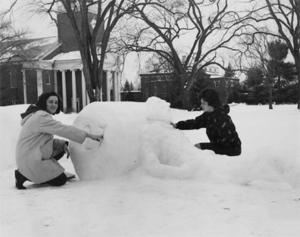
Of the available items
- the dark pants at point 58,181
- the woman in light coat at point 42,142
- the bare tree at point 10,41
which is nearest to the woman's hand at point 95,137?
the woman in light coat at point 42,142

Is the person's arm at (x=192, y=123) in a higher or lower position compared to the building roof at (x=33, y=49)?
lower

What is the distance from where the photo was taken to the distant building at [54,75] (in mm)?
36188

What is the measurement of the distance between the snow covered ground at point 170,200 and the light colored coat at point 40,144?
0.62 feet

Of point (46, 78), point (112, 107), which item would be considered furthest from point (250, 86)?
point (112, 107)

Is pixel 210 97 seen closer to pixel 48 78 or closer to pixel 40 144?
pixel 40 144

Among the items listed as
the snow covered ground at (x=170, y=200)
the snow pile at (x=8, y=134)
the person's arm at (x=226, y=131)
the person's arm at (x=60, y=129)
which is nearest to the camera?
the snow covered ground at (x=170, y=200)

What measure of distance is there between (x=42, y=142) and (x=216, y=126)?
6.89 ft

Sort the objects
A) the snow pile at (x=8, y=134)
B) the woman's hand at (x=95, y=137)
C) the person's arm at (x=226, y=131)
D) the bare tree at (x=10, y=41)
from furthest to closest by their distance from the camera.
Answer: the bare tree at (x=10, y=41)
the snow pile at (x=8, y=134)
the person's arm at (x=226, y=131)
the woman's hand at (x=95, y=137)

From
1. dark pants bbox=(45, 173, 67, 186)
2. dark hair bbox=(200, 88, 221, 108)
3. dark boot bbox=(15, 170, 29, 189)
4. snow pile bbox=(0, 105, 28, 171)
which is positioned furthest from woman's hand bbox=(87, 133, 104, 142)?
snow pile bbox=(0, 105, 28, 171)

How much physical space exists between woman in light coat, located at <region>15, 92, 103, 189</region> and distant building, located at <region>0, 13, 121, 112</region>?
99.5 ft

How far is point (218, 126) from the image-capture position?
5062 mm

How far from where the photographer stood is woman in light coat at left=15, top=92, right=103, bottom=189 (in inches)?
178

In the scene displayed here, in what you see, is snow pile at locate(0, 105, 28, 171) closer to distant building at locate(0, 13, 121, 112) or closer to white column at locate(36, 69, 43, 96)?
distant building at locate(0, 13, 121, 112)

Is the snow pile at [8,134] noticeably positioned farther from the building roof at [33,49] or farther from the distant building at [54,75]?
the distant building at [54,75]
